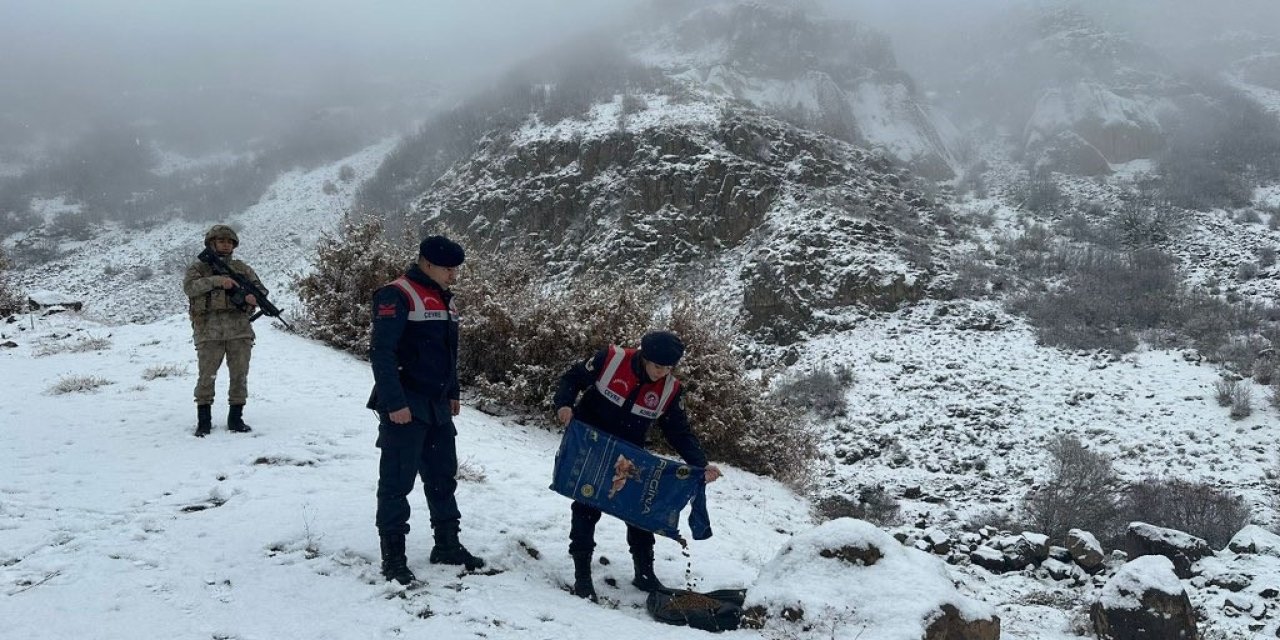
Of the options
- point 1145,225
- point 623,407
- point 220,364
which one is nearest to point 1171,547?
point 623,407

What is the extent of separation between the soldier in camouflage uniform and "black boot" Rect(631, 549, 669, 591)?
4231 millimetres

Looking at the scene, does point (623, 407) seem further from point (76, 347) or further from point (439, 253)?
point (76, 347)

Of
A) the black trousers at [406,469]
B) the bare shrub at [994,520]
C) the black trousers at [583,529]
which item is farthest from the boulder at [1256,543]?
the black trousers at [406,469]

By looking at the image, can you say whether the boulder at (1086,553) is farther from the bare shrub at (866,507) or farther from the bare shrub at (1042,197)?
the bare shrub at (1042,197)

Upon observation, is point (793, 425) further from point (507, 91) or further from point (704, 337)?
point (507, 91)

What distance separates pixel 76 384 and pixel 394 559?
675 centimetres

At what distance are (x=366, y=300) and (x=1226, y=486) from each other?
17.4 metres

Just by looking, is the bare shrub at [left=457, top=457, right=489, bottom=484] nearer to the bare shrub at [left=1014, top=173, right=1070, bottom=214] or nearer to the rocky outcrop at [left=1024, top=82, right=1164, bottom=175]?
the bare shrub at [left=1014, top=173, right=1070, bottom=214]

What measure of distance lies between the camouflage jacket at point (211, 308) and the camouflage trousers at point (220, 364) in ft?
0.23

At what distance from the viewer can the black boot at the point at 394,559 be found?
3594mm

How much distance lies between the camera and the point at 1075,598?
6062 mm

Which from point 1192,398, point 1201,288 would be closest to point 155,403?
point 1192,398

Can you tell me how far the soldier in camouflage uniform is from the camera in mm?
6078

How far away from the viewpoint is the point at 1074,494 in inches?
477
